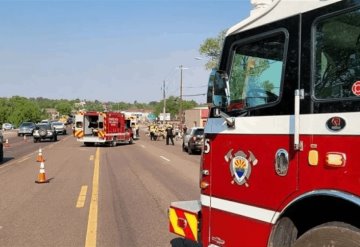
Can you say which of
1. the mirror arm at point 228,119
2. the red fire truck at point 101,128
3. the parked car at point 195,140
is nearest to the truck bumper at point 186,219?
the mirror arm at point 228,119

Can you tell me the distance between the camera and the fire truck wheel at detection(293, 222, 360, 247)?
3.30 metres

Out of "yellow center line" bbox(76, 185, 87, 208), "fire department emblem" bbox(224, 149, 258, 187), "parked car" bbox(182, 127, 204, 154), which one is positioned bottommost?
"yellow center line" bbox(76, 185, 87, 208)

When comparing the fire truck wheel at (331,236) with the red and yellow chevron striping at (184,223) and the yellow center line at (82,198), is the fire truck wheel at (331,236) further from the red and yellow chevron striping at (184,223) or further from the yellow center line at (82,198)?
the yellow center line at (82,198)

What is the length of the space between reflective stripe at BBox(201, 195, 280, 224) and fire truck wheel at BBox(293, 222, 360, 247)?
1.09 feet

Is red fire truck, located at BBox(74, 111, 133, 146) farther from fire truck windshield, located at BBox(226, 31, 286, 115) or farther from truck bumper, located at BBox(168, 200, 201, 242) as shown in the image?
fire truck windshield, located at BBox(226, 31, 286, 115)

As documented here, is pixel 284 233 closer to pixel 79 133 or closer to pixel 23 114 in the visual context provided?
pixel 79 133

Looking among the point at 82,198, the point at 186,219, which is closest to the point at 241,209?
the point at 186,219

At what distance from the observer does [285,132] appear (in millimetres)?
3898

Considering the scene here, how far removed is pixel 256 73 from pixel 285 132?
74 centimetres

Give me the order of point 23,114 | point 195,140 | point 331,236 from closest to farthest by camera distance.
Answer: point 331,236 < point 195,140 < point 23,114

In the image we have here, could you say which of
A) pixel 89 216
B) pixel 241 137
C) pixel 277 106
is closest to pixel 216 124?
pixel 241 137

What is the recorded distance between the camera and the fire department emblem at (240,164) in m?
4.28

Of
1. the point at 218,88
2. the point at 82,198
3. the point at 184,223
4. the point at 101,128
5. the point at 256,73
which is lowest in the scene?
the point at 82,198

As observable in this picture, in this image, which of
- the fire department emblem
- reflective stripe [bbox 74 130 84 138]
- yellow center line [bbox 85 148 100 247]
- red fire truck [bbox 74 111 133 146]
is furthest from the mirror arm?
reflective stripe [bbox 74 130 84 138]
